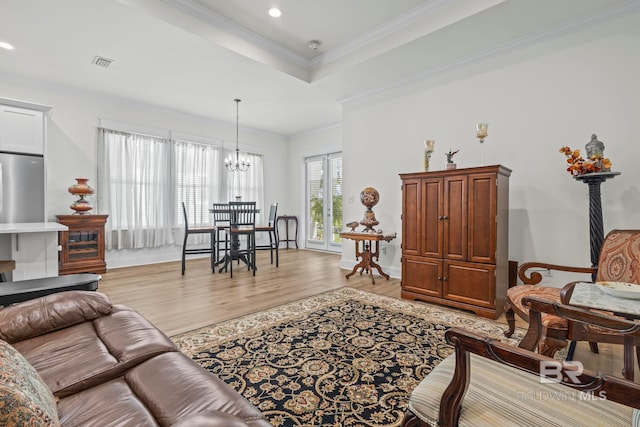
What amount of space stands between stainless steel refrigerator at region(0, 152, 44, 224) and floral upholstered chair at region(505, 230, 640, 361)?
5608 millimetres

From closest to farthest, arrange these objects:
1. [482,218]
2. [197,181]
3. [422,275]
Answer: [482,218]
[422,275]
[197,181]

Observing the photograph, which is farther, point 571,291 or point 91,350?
point 571,291

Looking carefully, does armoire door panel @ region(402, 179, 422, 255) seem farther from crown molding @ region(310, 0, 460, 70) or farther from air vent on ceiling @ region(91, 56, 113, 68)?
air vent on ceiling @ region(91, 56, 113, 68)

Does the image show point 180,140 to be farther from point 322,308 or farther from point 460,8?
point 460,8

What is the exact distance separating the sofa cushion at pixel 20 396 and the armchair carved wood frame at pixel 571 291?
2.04 m

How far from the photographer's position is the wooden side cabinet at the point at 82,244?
4.30 meters

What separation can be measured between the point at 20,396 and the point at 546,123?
4.11 m

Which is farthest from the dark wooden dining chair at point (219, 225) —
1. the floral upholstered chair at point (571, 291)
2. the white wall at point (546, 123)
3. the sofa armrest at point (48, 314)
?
the floral upholstered chair at point (571, 291)

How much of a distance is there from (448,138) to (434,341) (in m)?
2.63

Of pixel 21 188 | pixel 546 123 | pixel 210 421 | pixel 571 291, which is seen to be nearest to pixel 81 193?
pixel 21 188

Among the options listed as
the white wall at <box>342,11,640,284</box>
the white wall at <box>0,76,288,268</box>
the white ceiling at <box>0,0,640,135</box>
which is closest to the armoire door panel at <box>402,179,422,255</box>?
the white wall at <box>342,11,640,284</box>

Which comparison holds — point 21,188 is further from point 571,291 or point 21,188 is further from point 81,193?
point 571,291

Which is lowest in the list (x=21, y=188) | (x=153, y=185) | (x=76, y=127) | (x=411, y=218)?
(x=411, y=218)

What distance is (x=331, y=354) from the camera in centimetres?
207
